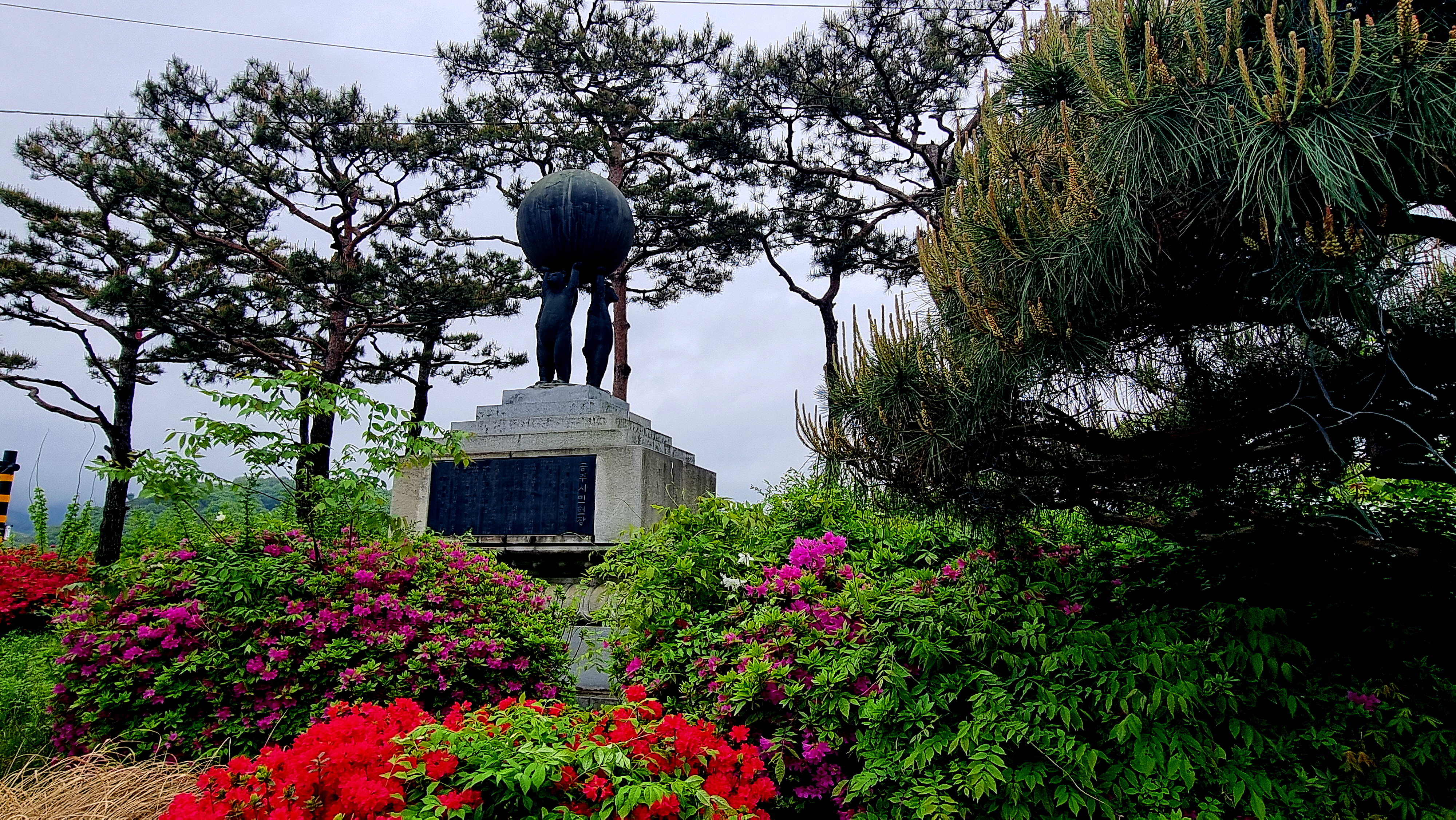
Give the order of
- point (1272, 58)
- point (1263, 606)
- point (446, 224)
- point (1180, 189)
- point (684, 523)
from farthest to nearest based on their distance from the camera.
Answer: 1. point (446, 224)
2. point (684, 523)
3. point (1263, 606)
4. point (1180, 189)
5. point (1272, 58)

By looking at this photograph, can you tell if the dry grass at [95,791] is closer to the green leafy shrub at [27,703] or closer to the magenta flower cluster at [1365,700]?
the green leafy shrub at [27,703]

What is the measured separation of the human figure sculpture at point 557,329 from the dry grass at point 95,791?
141 inches

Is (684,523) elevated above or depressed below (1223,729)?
above

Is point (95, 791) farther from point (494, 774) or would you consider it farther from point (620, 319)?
point (620, 319)

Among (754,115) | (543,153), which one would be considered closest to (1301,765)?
(754,115)

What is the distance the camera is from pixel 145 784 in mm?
2869

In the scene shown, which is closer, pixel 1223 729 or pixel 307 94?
pixel 1223 729

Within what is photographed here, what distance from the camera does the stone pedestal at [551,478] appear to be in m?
5.58

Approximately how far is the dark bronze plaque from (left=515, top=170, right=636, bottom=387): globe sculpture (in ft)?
2.49

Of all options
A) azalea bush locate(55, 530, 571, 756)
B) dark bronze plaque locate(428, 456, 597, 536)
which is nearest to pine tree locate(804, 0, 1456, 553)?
azalea bush locate(55, 530, 571, 756)

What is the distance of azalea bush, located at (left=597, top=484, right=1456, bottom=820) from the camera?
8.54 ft

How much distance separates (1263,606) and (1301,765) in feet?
2.08

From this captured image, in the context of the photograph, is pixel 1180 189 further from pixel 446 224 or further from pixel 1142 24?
pixel 446 224

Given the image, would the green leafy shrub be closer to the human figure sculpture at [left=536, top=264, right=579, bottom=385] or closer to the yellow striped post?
the human figure sculpture at [left=536, top=264, right=579, bottom=385]
